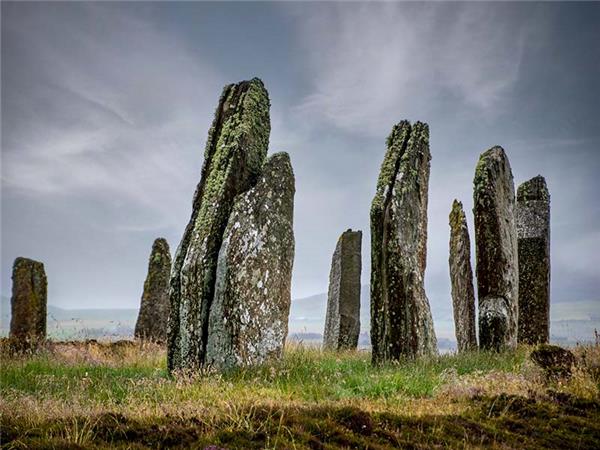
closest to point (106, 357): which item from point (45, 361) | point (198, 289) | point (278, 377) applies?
point (45, 361)

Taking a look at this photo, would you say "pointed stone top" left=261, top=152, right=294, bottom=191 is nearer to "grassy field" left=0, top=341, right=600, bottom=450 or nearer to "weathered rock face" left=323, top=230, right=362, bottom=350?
"grassy field" left=0, top=341, right=600, bottom=450

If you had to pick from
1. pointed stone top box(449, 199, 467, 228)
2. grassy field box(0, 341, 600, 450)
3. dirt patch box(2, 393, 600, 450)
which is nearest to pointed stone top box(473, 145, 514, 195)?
pointed stone top box(449, 199, 467, 228)

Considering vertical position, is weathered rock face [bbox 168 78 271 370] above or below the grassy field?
above

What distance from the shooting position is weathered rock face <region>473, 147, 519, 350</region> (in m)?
14.8

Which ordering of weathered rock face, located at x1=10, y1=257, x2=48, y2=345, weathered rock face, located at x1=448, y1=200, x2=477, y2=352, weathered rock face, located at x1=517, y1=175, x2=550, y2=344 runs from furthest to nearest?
weathered rock face, located at x1=10, y1=257, x2=48, y2=345, weathered rock face, located at x1=517, y1=175, x2=550, y2=344, weathered rock face, located at x1=448, y1=200, x2=477, y2=352

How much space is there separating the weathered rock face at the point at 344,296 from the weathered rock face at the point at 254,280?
931 cm

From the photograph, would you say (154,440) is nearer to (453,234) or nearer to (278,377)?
(278,377)

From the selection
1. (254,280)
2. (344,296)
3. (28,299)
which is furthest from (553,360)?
(28,299)

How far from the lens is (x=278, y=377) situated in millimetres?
10172

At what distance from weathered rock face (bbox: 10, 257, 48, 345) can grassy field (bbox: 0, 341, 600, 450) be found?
23.4 feet

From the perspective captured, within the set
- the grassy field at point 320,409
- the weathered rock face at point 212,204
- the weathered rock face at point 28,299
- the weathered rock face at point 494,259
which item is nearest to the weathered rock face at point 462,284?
the weathered rock face at point 494,259

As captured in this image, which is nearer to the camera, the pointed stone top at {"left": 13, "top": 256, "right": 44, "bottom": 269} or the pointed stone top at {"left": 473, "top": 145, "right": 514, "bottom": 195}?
the pointed stone top at {"left": 473, "top": 145, "right": 514, "bottom": 195}

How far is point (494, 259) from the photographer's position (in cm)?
1521

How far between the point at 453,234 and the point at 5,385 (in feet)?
43.8
